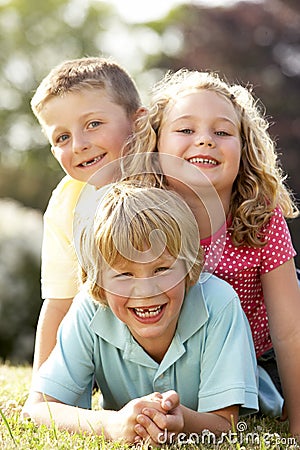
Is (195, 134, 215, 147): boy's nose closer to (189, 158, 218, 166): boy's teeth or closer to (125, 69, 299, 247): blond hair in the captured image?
(189, 158, 218, 166): boy's teeth

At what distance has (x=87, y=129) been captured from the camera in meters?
3.69

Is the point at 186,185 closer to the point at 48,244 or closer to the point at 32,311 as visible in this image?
the point at 48,244

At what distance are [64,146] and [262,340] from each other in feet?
4.23

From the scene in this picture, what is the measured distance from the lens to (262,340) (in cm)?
362

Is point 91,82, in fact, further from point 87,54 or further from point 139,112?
point 87,54

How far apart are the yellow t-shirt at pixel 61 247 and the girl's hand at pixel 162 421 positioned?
121 cm

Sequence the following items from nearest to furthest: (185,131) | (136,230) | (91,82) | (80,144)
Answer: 1. (136,230)
2. (185,131)
3. (80,144)
4. (91,82)

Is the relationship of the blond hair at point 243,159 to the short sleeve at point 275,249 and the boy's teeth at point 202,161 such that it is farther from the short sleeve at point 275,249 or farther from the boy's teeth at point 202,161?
the boy's teeth at point 202,161

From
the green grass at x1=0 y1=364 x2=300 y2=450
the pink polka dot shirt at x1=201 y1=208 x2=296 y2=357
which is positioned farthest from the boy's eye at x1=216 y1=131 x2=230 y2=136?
the green grass at x1=0 y1=364 x2=300 y2=450

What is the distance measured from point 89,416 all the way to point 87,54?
12.8m

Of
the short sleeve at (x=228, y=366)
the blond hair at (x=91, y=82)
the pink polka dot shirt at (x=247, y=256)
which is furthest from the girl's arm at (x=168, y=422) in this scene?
the blond hair at (x=91, y=82)

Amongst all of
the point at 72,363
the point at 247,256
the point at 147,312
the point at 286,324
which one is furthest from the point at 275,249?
the point at 72,363

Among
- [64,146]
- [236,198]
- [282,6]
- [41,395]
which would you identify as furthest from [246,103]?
[282,6]

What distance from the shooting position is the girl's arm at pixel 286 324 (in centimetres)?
318
